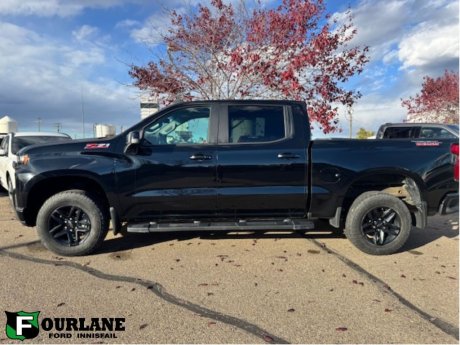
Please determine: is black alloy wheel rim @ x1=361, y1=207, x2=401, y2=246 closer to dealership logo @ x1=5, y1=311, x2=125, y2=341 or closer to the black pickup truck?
the black pickup truck

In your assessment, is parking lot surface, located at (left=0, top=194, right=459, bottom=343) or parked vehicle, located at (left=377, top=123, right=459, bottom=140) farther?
parked vehicle, located at (left=377, top=123, right=459, bottom=140)

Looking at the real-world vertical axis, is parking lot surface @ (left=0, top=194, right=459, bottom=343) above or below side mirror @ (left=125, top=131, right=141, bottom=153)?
below

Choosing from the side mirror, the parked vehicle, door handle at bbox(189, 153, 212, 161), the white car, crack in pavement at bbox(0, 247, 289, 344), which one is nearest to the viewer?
crack in pavement at bbox(0, 247, 289, 344)

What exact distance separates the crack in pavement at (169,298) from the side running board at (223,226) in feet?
2.28

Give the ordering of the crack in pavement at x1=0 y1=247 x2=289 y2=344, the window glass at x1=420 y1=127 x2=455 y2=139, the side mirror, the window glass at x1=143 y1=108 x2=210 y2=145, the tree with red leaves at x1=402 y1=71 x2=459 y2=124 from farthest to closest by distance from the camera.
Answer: the tree with red leaves at x1=402 y1=71 x2=459 y2=124, the window glass at x1=420 y1=127 x2=455 y2=139, the window glass at x1=143 y1=108 x2=210 y2=145, the side mirror, the crack in pavement at x1=0 y1=247 x2=289 y2=344

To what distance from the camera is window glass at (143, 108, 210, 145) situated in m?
4.93

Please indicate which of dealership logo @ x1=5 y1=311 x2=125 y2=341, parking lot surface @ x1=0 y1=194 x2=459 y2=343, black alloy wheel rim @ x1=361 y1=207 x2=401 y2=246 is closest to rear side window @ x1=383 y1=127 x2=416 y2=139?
parking lot surface @ x1=0 y1=194 x2=459 y2=343

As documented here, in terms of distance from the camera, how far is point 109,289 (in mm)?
3889

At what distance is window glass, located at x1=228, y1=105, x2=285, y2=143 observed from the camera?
4969mm

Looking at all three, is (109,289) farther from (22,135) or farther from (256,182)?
(22,135)

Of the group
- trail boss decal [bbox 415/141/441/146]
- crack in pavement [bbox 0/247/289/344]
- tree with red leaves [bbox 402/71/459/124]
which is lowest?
crack in pavement [bbox 0/247/289/344]

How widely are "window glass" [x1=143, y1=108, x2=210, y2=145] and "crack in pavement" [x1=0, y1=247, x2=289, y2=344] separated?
5.46 feet

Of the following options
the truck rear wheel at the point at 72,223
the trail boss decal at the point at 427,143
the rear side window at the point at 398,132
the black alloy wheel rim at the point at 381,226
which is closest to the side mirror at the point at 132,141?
the truck rear wheel at the point at 72,223

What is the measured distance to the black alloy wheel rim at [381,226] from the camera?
4.98 metres
